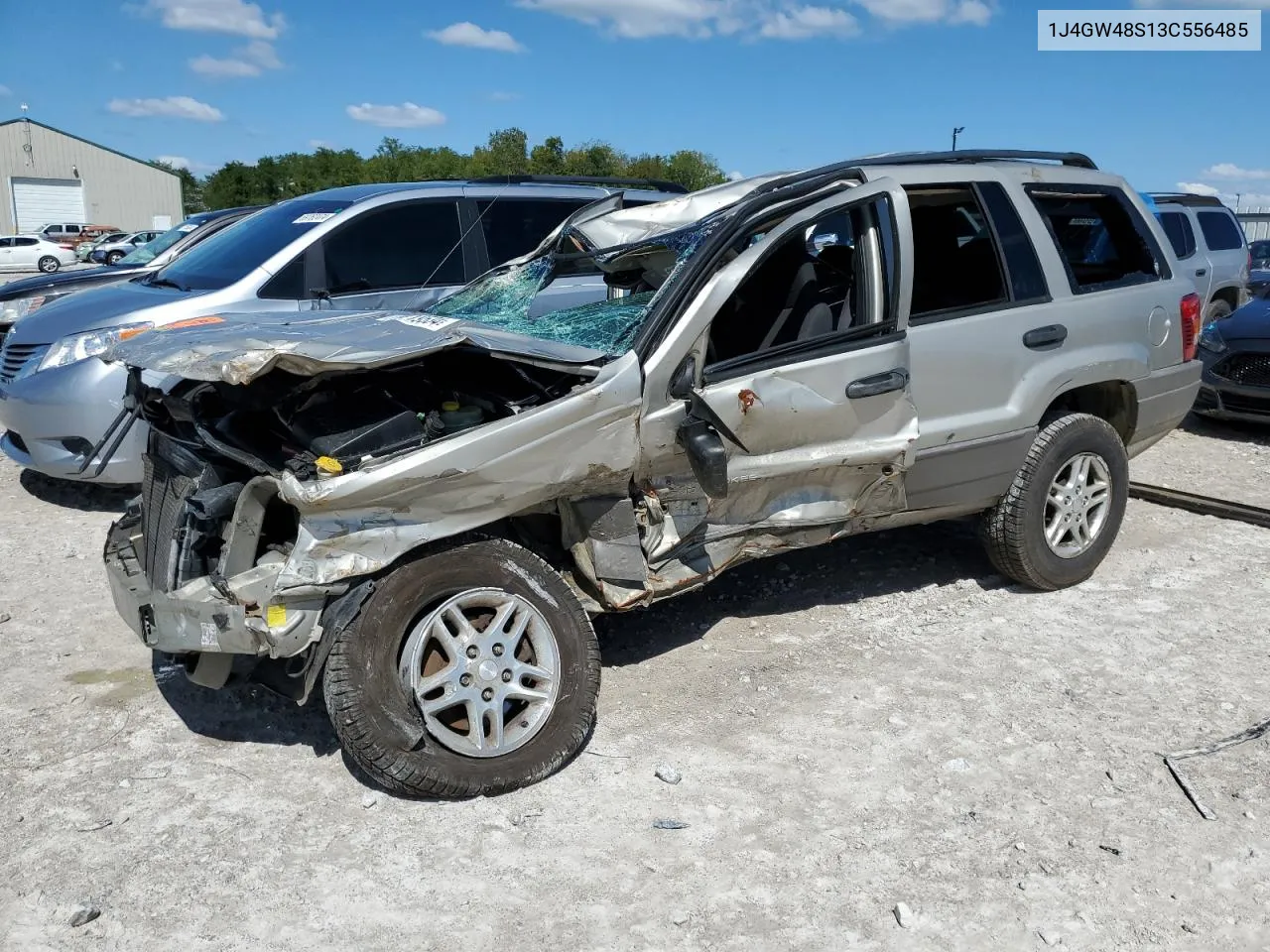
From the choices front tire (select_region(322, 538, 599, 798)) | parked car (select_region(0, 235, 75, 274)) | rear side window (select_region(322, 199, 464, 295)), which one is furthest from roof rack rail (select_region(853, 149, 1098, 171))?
parked car (select_region(0, 235, 75, 274))

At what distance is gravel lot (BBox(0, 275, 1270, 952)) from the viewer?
9.25ft

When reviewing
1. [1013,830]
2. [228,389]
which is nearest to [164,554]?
[228,389]

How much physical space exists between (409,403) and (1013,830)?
2.33m

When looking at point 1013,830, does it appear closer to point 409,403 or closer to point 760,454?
point 760,454

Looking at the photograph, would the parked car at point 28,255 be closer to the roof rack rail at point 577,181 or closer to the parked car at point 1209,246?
the roof rack rail at point 577,181

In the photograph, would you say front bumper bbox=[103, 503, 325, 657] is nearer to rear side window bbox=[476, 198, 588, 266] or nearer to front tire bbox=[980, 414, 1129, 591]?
front tire bbox=[980, 414, 1129, 591]

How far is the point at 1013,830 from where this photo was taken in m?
3.20

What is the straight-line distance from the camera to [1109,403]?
527 centimetres

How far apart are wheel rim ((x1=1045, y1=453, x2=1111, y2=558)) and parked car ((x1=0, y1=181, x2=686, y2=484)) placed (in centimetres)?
380

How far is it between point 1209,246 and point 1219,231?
1.42 feet

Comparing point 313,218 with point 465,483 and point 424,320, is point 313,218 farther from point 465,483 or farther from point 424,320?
point 465,483

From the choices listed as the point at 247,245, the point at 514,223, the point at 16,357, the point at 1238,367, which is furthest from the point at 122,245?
the point at 1238,367

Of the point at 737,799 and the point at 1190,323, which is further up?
the point at 1190,323

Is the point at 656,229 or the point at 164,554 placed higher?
the point at 656,229
